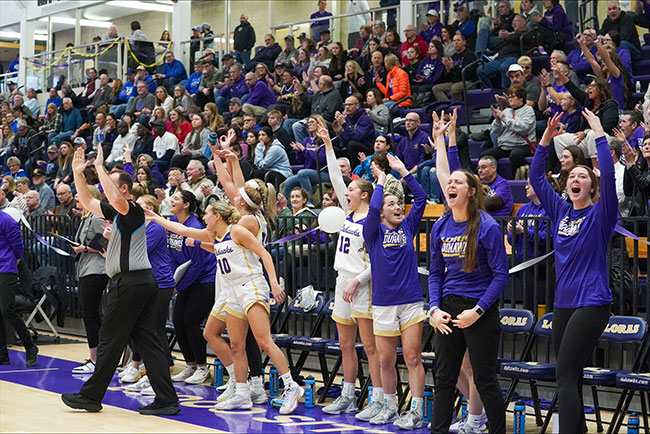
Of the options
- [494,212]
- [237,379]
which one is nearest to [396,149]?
[494,212]

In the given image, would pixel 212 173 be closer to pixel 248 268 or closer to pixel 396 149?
pixel 396 149

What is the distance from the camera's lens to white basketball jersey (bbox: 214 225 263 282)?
7.52 meters

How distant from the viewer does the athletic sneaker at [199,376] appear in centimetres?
889

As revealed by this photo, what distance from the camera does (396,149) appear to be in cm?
1143

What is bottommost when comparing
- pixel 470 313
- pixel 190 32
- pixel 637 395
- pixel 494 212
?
pixel 637 395

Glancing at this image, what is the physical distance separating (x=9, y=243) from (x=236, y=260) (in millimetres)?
3666

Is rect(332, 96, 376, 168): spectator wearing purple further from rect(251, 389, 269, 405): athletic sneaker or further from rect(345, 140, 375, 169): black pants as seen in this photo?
rect(251, 389, 269, 405): athletic sneaker

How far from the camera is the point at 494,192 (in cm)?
873

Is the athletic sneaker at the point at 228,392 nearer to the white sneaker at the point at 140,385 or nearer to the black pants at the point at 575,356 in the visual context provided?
the white sneaker at the point at 140,385

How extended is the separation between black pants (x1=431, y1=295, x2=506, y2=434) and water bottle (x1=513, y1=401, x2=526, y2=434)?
0.75 meters

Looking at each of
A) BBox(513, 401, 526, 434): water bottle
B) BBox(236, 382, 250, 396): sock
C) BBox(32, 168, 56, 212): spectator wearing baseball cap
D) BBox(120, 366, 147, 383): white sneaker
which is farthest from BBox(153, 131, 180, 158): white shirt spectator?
BBox(513, 401, 526, 434): water bottle

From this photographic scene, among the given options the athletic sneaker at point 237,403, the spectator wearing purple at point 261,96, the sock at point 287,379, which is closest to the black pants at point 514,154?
the sock at point 287,379

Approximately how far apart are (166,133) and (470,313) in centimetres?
1048

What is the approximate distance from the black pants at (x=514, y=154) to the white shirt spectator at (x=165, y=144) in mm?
6163
